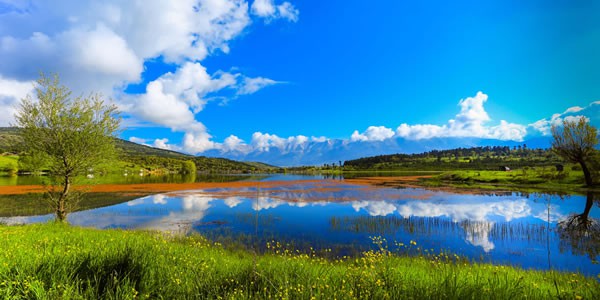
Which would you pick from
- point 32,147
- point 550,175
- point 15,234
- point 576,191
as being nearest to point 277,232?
point 15,234

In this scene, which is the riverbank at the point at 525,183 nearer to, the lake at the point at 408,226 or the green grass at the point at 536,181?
the green grass at the point at 536,181

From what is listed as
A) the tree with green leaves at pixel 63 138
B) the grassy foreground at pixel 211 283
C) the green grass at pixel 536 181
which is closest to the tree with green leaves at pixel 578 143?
the green grass at pixel 536 181

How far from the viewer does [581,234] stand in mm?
18922

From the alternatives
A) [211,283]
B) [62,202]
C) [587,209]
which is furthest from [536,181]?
[62,202]

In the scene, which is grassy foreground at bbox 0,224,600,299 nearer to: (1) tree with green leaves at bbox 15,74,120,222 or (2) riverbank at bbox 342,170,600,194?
(1) tree with green leaves at bbox 15,74,120,222

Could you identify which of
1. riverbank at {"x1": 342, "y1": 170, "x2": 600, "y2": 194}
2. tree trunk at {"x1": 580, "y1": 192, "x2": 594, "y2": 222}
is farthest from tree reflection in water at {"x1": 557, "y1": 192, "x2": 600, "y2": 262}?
riverbank at {"x1": 342, "y1": 170, "x2": 600, "y2": 194}

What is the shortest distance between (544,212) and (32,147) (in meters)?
46.0

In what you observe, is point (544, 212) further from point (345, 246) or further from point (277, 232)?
point (277, 232)

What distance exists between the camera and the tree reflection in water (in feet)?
51.9

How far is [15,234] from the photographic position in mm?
14828

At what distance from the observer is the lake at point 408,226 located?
15.9m

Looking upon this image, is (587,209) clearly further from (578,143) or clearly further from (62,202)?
(62,202)

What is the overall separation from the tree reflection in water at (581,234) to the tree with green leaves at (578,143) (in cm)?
2616

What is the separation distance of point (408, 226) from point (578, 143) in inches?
1748
